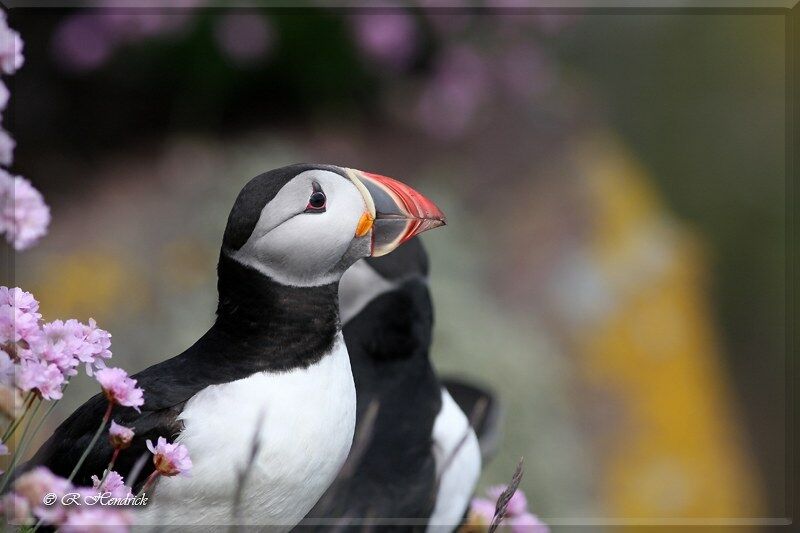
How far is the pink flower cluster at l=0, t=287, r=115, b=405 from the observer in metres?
1.23

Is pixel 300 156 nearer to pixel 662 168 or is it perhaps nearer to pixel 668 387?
pixel 668 387

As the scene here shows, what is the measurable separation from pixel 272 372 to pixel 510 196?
3.72 m

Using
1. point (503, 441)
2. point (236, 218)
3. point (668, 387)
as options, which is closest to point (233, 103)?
point (503, 441)

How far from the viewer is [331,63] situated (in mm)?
4488

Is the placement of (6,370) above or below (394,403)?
above


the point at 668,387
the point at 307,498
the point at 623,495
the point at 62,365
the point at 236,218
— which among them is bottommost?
the point at 623,495

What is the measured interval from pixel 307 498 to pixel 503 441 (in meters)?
2.33

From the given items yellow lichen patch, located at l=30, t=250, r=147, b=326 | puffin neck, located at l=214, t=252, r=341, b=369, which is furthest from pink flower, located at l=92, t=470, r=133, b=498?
yellow lichen patch, located at l=30, t=250, r=147, b=326

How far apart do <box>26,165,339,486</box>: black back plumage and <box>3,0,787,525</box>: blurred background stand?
6.39 ft

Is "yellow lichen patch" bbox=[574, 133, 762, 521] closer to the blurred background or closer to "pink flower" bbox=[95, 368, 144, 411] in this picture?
the blurred background

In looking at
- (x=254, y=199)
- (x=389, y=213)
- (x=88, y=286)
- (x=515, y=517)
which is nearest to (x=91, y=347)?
(x=254, y=199)

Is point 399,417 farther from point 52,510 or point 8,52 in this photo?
point 8,52

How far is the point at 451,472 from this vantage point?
2.17 metres

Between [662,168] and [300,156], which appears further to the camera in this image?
[662,168]
